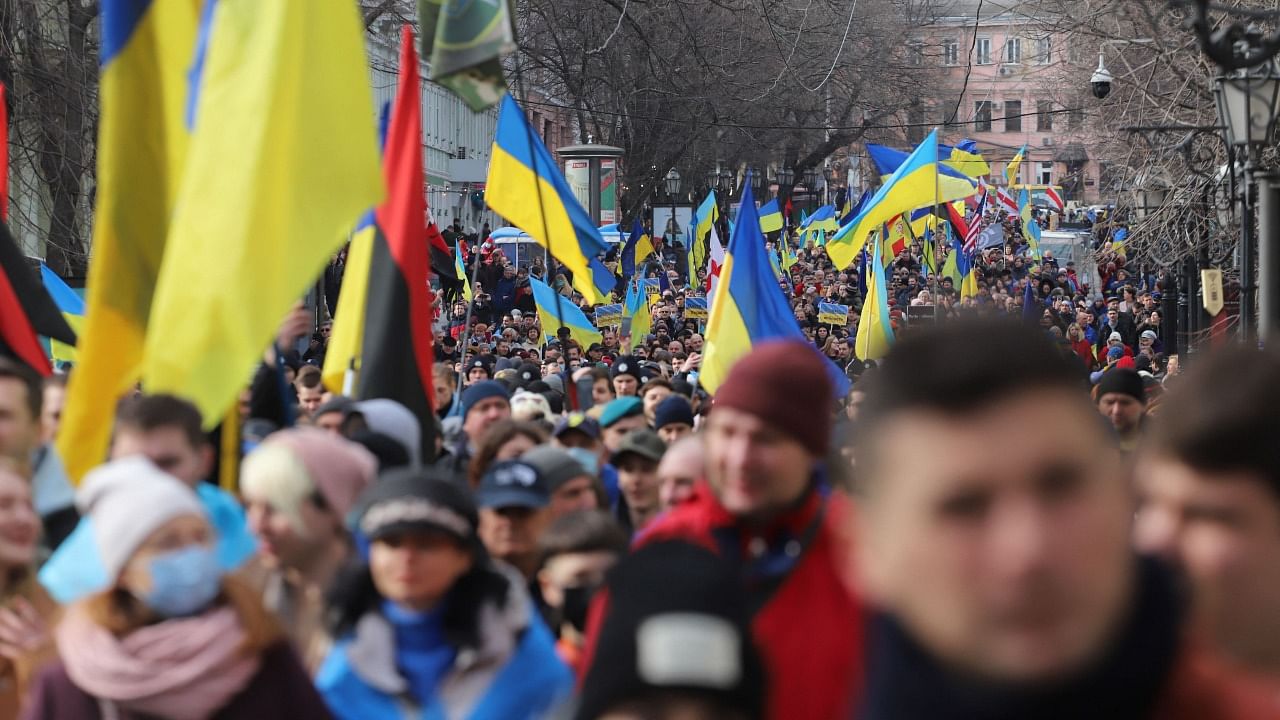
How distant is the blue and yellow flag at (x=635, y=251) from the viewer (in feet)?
104

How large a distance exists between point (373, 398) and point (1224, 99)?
6350 mm

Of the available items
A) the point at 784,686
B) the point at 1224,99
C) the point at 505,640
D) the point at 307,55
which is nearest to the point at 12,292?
the point at 307,55

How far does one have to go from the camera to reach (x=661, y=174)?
4450 centimetres

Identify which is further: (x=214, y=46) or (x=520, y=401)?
(x=520, y=401)

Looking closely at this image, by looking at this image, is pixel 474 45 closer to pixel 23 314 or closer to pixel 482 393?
pixel 482 393

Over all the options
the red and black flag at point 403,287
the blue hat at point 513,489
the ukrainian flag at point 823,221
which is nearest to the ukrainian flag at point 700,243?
the ukrainian flag at point 823,221

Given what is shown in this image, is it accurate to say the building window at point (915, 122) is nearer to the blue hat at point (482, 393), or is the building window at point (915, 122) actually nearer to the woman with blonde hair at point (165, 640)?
the blue hat at point (482, 393)

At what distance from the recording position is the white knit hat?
3.12m

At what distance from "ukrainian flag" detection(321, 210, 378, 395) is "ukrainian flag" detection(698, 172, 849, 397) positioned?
323 centimetres

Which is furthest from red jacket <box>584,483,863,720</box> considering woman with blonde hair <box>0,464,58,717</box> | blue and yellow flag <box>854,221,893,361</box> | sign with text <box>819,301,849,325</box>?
sign with text <box>819,301,849,325</box>

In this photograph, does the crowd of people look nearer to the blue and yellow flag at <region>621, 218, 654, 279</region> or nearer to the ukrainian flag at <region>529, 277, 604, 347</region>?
the ukrainian flag at <region>529, 277, 604, 347</region>

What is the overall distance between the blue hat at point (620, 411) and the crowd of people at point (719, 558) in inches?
40.9

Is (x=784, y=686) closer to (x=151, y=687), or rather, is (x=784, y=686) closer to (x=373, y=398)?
(x=151, y=687)

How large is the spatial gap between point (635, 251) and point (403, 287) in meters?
25.0
